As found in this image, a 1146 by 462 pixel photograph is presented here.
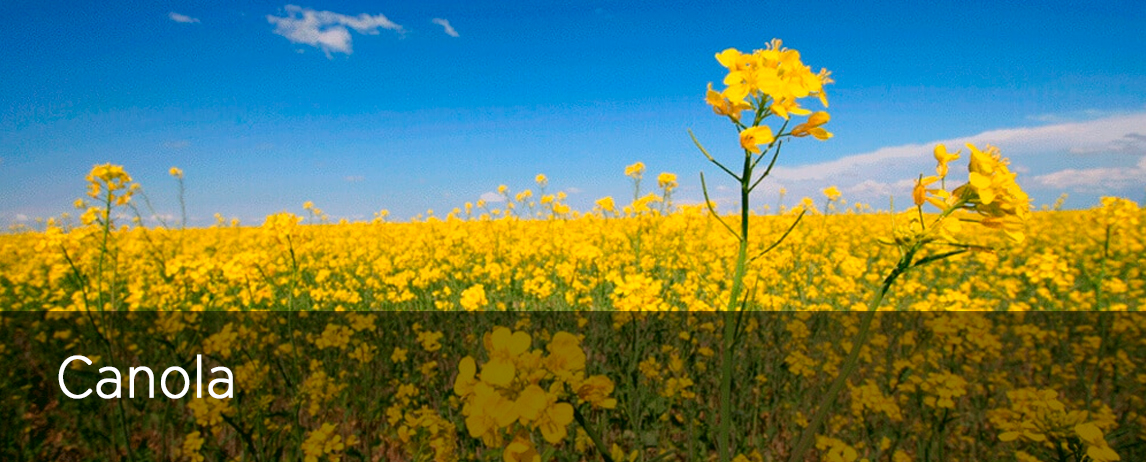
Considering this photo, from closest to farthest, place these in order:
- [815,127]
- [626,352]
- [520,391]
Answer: [520,391] → [815,127] → [626,352]

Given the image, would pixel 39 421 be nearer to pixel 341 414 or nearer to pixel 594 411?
pixel 341 414

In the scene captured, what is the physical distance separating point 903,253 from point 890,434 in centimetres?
306

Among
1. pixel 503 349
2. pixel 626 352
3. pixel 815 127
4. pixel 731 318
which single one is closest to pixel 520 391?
pixel 503 349

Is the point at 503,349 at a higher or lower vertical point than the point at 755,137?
lower

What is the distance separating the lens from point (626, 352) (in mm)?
3631

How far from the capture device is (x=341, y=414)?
3691 millimetres

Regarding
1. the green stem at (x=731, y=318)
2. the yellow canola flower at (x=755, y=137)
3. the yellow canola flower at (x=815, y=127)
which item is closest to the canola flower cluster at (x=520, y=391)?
the green stem at (x=731, y=318)
